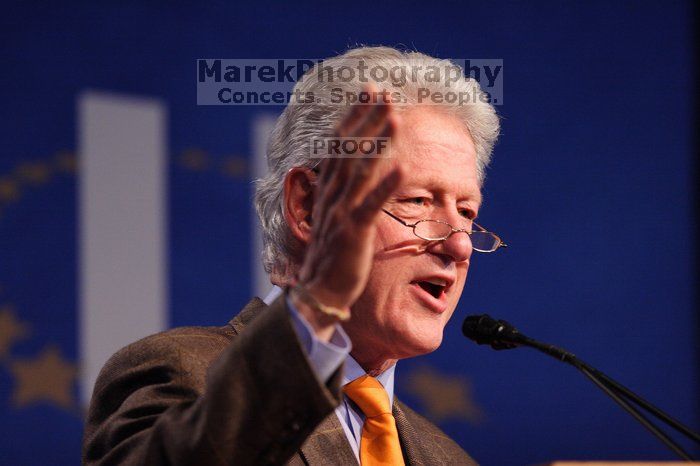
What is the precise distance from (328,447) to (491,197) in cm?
147

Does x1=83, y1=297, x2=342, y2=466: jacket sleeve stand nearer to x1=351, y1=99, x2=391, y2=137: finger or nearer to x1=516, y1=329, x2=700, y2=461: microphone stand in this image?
x1=351, y1=99, x2=391, y2=137: finger

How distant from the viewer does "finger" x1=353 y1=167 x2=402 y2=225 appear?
3.53 feet

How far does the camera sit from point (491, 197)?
115 inches

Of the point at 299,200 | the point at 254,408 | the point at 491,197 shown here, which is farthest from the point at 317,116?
the point at 491,197

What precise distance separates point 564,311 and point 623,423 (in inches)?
16.1

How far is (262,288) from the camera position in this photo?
277cm

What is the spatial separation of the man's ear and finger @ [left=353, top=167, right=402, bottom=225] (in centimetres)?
71

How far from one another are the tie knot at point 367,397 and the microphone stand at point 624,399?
0.27m

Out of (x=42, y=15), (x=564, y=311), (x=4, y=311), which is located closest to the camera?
(x=4, y=311)

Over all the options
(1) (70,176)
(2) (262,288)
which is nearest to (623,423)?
(2) (262,288)

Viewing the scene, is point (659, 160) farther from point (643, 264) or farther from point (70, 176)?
point (70, 176)

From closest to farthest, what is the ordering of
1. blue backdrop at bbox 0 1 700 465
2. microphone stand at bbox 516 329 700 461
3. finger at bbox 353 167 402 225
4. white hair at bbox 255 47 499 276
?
finger at bbox 353 167 402 225
microphone stand at bbox 516 329 700 461
white hair at bbox 255 47 499 276
blue backdrop at bbox 0 1 700 465

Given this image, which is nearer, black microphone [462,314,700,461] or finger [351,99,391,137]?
finger [351,99,391,137]

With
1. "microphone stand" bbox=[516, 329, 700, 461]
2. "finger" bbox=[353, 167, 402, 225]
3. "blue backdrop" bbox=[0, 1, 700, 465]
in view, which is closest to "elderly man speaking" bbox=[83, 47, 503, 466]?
"finger" bbox=[353, 167, 402, 225]
